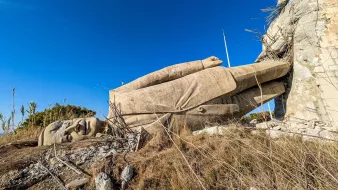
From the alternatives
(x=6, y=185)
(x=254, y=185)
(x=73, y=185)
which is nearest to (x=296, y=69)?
(x=254, y=185)

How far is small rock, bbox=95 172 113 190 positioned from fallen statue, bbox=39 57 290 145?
1237mm

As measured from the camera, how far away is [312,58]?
3.26 meters

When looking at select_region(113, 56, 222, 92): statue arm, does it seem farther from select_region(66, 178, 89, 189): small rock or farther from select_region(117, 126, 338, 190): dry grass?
select_region(66, 178, 89, 189): small rock

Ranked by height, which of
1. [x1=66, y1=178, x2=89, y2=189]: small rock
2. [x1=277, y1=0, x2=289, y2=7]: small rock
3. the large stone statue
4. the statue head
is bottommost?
[x1=66, y1=178, x2=89, y2=189]: small rock

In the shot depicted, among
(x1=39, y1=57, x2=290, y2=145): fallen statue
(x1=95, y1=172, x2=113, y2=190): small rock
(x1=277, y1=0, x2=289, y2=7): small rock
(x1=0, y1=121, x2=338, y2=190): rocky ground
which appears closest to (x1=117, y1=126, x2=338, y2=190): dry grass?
(x1=0, y1=121, x2=338, y2=190): rocky ground

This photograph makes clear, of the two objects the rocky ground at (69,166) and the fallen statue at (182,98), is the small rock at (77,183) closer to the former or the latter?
the rocky ground at (69,166)

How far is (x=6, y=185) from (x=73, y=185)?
0.65 m

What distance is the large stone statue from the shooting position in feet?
10.3

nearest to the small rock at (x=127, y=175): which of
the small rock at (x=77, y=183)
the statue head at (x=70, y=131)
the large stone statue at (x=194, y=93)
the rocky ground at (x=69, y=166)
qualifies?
the rocky ground at (x=69, y=166)

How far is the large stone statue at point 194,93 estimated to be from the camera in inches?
123

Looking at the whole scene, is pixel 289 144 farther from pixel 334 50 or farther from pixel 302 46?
pixel 302 46

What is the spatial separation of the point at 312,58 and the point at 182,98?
7.62 ft

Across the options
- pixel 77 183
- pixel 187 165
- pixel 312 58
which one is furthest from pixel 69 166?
pixel 312 58

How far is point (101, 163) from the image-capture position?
76.4 inches
